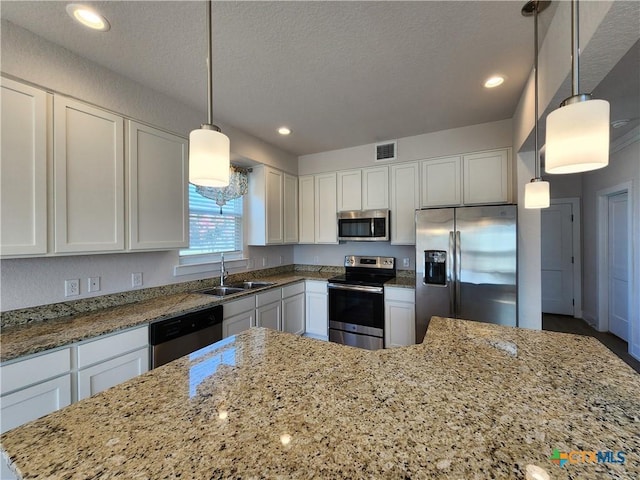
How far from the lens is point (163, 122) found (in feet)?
7.84

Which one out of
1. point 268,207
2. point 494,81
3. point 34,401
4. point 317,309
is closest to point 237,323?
point 317,309

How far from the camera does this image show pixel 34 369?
1.39m

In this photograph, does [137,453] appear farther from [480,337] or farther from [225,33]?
[225,33]

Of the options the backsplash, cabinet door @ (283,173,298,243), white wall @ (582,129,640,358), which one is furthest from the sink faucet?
white wall @ (582,129,640,358)

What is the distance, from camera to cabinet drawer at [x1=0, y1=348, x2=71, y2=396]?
1.30m

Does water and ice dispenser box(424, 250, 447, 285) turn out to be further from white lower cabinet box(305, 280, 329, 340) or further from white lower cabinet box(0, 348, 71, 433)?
white lower cabinet box(0, 348, 71, 433)

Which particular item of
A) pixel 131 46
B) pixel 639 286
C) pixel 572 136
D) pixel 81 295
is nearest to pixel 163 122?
pixel 131 46

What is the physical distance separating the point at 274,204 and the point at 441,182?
2.09 meters

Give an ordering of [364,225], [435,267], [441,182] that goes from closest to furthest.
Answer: [435,267]
[441,182]
[364,225]

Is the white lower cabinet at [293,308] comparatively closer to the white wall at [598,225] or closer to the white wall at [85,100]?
the white wall at [85,100]

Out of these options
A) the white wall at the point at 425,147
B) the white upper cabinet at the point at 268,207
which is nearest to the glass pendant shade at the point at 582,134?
the white wall at the point at 425,147

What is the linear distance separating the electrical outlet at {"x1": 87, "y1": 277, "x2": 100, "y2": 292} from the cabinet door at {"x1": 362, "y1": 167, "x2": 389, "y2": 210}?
112 inches

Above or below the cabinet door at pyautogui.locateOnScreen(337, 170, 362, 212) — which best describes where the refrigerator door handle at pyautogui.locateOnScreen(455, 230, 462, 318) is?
below

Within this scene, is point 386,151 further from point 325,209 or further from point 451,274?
point 451,274
